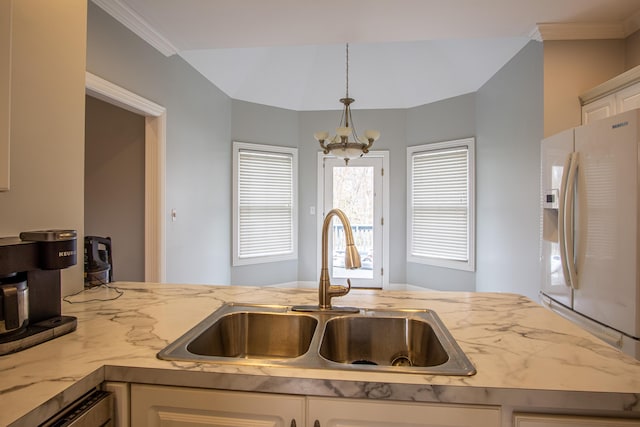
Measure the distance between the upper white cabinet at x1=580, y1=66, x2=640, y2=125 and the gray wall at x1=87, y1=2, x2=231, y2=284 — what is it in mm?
3365

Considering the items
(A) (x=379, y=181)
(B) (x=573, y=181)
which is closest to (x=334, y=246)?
(A) (x=379, y=181)

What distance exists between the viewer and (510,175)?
11.3 feet

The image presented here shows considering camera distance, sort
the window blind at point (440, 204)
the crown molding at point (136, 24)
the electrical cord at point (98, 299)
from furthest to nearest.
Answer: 1. the window blind at point (440, 204)
2. the crown molding at point (136, 24)
3. the electrical cord at point (98, 299)

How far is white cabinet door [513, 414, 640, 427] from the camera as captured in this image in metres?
0.77

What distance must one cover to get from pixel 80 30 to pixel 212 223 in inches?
107

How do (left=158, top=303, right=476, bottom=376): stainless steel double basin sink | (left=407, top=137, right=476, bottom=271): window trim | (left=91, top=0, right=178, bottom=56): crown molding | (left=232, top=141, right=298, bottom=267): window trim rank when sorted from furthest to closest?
(left=232, top=141, right=298, bottom=267): window trim → (left=407, top=137, right=476, bottom=271): window trim → (left=91, top=0, right=178, bottom=56): crown molding → (left=158, top=303, right=476, bottom=376): stainless steel double basin sink

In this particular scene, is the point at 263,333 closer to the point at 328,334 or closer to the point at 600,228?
the point at 328,334

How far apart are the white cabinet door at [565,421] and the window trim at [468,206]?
374cm

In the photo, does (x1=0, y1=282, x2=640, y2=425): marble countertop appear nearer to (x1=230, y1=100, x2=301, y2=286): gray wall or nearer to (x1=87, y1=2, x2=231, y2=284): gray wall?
(x1=87, y1=2, x2=231, y2=284): gray wall

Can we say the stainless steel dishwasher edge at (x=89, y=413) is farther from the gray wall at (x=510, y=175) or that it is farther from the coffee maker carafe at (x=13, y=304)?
the gray wall at (x=510, y=175)

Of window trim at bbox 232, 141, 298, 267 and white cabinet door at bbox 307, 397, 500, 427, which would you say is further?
window trim at bbox 232, 141, 298, 267

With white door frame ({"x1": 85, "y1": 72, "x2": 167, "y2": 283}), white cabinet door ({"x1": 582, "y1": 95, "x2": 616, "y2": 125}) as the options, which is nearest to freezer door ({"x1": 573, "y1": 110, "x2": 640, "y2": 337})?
white cabinet door ({"x1": 582, "y1": 95, "x2": 616, "y2": 125})

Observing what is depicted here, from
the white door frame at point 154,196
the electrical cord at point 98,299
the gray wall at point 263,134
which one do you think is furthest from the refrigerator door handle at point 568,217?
the gray wall at point 263,134

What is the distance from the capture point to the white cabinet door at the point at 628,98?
2.10 metres
